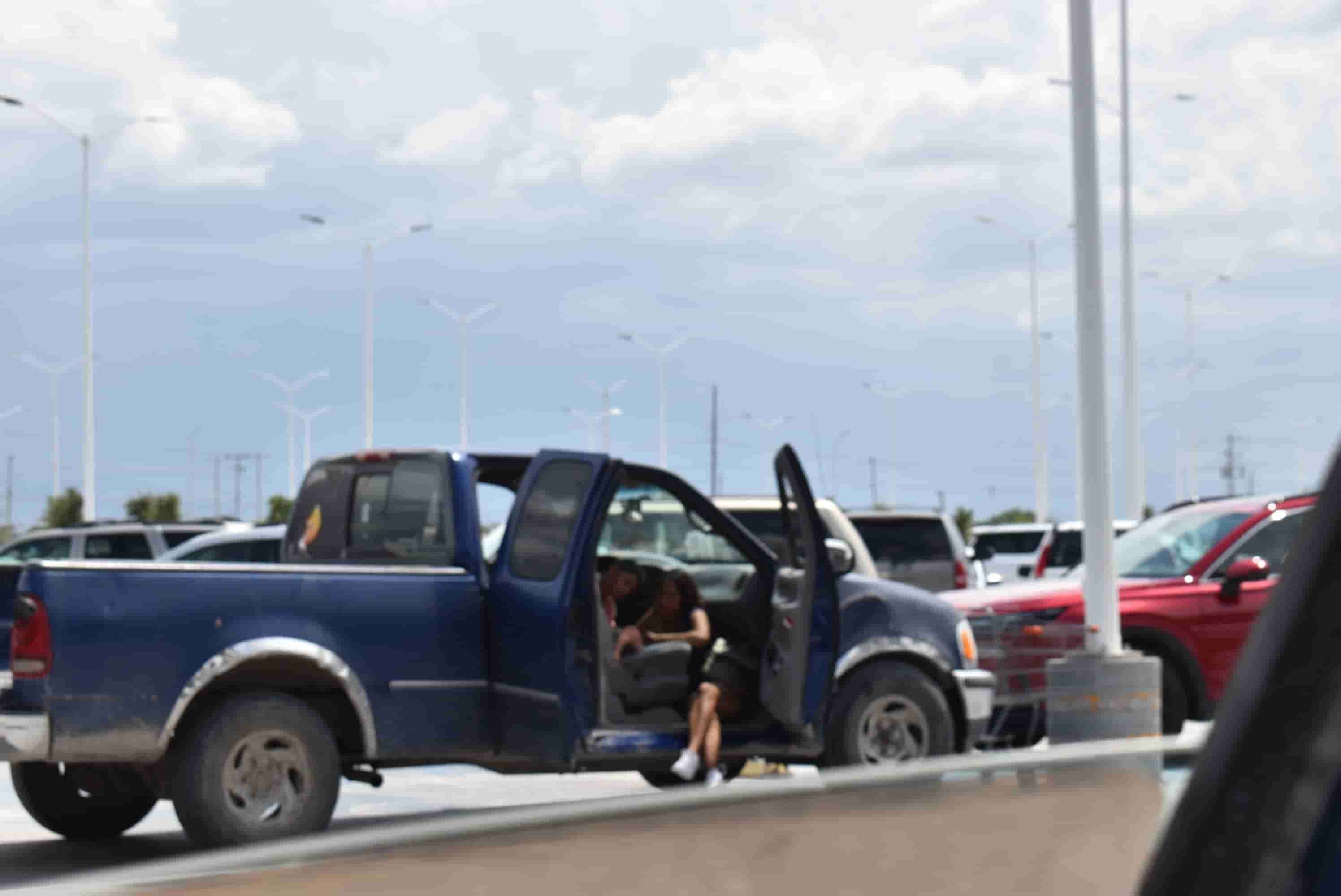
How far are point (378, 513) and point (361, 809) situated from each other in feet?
7.78

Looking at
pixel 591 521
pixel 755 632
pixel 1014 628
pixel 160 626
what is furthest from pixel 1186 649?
pixel 160 626

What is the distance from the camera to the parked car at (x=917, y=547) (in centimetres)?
2389

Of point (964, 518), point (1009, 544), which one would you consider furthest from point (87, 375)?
point (964, 518)

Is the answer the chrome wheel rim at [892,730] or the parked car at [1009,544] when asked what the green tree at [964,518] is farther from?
the chrome wheel rim at [892,730]

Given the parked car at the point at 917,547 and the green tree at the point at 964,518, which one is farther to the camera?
the green tree at the point at 964,518

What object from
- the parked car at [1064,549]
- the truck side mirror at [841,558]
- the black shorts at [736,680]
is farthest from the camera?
the parked car at [1064,549]

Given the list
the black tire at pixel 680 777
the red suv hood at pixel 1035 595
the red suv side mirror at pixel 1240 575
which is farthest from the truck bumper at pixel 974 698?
the red suv side mirror at pixel 1240 575

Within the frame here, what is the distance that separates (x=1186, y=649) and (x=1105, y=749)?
47.8 ft

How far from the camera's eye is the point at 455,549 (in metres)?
11.4

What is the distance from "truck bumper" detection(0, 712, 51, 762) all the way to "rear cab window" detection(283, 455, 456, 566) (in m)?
2.24

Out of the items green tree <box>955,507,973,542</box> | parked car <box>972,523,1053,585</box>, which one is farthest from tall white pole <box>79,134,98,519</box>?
green tree <box>955,507,973,542</box>

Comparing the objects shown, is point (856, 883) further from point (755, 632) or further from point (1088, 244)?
point (1088, 244)

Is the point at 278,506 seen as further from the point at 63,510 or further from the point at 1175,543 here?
the point at 1175,543

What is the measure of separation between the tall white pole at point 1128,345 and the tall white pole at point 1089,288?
55.6 ft
